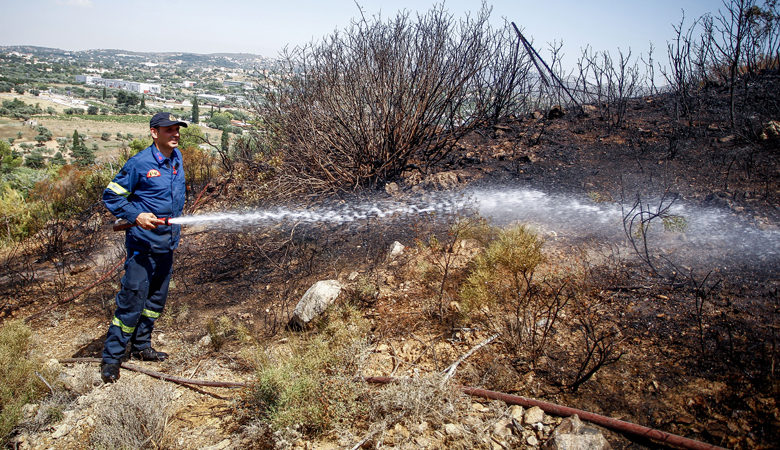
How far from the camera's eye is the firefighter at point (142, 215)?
131 inches

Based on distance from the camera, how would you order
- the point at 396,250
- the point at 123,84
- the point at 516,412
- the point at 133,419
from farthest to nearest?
the point at 123,84 → the point at 396,250 → the point at 133,419 → the point at 516,412

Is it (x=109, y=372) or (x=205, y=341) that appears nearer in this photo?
(x=109, y=372)

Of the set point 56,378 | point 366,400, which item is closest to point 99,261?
point 56,378

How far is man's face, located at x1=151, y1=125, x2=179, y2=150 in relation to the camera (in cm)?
344

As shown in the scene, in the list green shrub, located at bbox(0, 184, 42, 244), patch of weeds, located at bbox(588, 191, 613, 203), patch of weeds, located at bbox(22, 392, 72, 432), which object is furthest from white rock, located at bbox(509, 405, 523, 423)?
green shrub, located at bbox(0, 184, 42, 244)

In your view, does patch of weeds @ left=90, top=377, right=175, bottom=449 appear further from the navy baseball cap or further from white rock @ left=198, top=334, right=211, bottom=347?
the navy baseball cap

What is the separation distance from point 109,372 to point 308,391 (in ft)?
6.13

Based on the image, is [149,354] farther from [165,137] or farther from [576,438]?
[576,438]

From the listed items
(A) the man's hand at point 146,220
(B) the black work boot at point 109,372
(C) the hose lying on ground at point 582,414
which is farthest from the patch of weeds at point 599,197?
(B) the black work boot at point 109,372

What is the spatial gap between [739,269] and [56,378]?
6022mm

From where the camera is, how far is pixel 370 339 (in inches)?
140

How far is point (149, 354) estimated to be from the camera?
3.72 metres

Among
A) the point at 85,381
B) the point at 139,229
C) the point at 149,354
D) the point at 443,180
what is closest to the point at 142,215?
the point at 139,229

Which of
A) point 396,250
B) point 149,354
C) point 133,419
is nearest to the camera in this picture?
point 133,419
